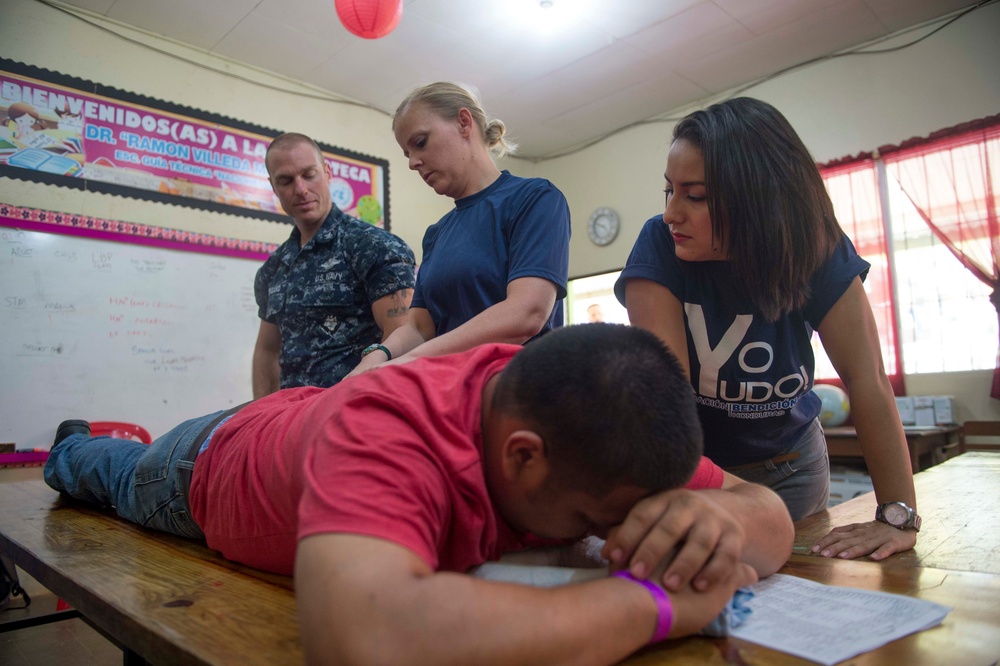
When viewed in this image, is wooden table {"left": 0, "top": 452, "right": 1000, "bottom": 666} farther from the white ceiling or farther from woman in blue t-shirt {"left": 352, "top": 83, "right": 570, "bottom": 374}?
the white ceiling

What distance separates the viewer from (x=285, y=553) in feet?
2.88

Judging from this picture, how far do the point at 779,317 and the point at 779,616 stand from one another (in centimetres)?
63

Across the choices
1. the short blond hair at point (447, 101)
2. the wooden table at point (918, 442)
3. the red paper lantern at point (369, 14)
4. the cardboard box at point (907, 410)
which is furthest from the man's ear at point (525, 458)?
the cardboard box at point (907, 410)

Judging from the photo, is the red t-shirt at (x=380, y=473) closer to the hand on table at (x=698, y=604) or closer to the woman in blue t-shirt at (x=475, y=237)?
the hand on table at (x=698, y=604)

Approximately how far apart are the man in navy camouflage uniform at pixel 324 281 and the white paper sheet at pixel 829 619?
1.18m

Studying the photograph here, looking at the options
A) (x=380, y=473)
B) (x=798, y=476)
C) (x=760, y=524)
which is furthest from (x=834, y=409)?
(x=380, y=473)

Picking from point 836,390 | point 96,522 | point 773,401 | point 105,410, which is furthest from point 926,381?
point 105,410

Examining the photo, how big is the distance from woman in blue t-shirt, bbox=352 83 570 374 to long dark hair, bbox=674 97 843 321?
0.38 meters

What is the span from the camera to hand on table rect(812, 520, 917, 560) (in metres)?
0.98

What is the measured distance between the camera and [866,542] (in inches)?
39.3

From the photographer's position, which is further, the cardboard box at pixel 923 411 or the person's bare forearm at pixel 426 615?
the cardboard box at pixel 923 411

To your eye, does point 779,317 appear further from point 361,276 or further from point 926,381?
point 926,381

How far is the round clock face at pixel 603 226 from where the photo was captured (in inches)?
202

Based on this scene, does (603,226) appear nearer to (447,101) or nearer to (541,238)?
(447,101)
